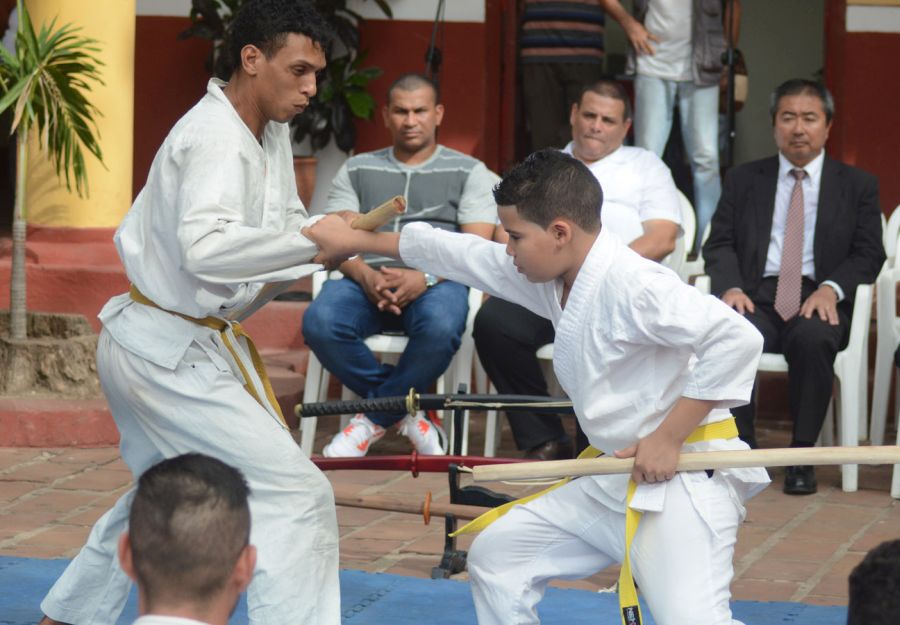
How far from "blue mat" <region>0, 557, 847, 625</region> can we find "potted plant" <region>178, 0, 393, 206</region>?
402cm

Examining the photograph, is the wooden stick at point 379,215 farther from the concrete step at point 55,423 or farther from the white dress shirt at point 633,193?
the concrete step at point 55,423

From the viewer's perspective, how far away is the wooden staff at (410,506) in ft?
16.4

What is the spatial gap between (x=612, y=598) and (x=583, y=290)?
55.4 inches

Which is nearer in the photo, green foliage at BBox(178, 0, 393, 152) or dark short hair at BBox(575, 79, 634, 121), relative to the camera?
dark short hair at BBox(575, 79, 634, 121)

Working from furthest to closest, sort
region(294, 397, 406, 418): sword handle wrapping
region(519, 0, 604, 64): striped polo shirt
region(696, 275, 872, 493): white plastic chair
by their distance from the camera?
region(519, 0, 604, 64): striped polo shirt < region(696, 275, 872, 493): white plastic chair < region(294, 397, 406, 418): sword handle wrapping

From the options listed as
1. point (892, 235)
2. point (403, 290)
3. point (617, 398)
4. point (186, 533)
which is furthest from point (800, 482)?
point (186, 533)

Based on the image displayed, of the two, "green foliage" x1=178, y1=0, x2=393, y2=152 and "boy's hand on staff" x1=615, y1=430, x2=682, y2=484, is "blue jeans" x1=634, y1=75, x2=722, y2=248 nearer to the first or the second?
"green foliage" x1=178, y1=0, x2=393, y2=152

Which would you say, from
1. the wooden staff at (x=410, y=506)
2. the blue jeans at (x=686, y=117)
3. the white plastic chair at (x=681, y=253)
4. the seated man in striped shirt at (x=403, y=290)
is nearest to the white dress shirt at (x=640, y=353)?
the wooden staff at (x=410, y=506)

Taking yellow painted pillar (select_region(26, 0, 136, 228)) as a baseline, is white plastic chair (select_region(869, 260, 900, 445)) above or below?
below

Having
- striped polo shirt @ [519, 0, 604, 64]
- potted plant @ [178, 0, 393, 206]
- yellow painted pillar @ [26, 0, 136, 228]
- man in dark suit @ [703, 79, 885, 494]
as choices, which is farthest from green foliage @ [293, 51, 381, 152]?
man in dark suit @ [703, 79, 885, 494]

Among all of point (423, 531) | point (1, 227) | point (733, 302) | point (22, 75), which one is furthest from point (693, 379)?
point (1, 227)

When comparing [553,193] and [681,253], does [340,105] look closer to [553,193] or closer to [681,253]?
[681,253]

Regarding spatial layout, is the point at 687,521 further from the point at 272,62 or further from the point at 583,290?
the point at 272,62

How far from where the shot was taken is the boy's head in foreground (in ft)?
12.9
